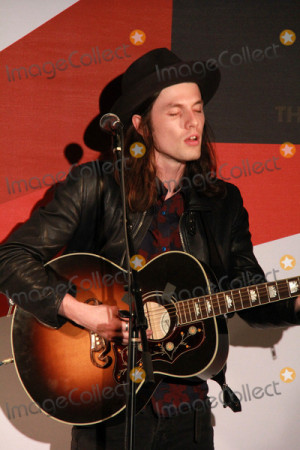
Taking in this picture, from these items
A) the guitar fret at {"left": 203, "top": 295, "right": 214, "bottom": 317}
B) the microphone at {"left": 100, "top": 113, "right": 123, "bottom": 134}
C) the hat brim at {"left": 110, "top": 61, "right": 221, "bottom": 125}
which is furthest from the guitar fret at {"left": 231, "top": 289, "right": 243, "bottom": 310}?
the hat brim at {"left": 110, "top": 61, "right": 221, "bottom": 125}

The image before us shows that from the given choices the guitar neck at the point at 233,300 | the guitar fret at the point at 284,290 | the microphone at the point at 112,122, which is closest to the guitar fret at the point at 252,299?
the guitar neck at the point at 233,300

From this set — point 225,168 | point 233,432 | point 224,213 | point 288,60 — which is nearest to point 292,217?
point 225,168

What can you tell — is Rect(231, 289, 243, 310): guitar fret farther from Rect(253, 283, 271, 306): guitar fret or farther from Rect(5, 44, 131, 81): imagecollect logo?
Rect(5, 44, 131, 81): imagecollect logo

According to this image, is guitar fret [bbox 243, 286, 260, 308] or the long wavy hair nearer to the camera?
guitar fret [bbox 243, 286, 260, 308]

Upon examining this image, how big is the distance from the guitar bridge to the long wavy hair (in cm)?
67

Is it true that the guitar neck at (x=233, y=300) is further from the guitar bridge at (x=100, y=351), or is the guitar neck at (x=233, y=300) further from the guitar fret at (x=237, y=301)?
the guitar bridge at (x=100, y=351)

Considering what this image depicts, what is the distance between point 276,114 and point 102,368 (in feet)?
6.51

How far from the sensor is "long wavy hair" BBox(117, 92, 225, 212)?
2775 mm

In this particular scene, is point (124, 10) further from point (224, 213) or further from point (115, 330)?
point (115, 330)

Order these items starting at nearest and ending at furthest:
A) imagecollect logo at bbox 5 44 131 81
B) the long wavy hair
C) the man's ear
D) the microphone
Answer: the microphone, the long wavy hair, the man's ear, imagecollect logo at bbox 5 44 131 81

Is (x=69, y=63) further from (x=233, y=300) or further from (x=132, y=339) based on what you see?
(x=132, y=339)

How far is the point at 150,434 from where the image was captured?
8.12 feet

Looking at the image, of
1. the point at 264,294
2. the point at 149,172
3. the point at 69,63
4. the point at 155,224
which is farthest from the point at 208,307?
the point at 69,63

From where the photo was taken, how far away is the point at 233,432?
333 cm
